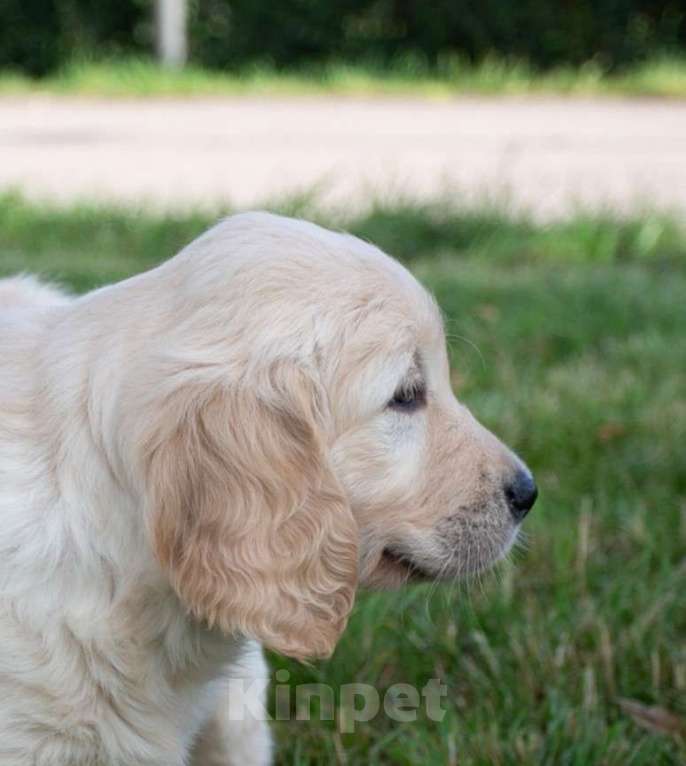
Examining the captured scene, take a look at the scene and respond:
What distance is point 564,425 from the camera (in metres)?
4.52

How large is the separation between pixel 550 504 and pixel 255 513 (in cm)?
187

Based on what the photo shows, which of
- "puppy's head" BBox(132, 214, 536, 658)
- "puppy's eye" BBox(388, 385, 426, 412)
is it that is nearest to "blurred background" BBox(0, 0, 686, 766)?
"puppy's head" BBox(132, 214, 536, 658)

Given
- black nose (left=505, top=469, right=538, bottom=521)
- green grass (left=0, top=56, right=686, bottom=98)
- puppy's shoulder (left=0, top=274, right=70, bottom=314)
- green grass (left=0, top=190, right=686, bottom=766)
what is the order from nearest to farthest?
black nose (left=505, top=469, right=538, bottom=521) → puppy's shoulder (left=0, top=274, right=70, bottom=314) → green grass (left=0, top=190, right=686, bottom=766) → green grass (left=0, top=56, right=686, bottom=98)

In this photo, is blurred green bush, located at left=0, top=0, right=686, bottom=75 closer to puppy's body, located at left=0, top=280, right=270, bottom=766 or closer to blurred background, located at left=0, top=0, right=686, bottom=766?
blurred background, located at left=0, top=0, right=686, bottom=766

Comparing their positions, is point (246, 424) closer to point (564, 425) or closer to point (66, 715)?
point (66, 715)

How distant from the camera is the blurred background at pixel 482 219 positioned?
3.26 meters

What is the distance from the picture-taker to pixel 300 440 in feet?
7.90

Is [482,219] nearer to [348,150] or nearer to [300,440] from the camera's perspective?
[348,150]

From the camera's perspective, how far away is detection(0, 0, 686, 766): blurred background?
3.26 meters

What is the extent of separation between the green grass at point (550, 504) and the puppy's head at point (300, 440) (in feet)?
1.94

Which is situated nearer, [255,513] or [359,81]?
[255,513]

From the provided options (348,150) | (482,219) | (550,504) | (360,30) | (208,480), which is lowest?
(360,30)

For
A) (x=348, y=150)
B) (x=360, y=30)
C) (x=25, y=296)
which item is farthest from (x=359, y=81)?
(x=25, y=296)

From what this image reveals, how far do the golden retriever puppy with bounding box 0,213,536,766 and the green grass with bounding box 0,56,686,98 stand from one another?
1115 centimetres
